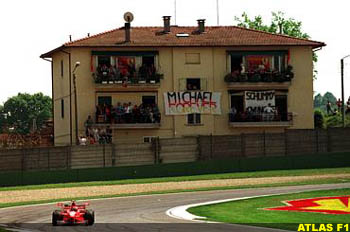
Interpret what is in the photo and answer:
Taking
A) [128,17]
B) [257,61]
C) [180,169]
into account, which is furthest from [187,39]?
[180,169]

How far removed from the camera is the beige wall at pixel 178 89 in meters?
76.4

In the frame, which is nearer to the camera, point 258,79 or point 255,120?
point 255,120

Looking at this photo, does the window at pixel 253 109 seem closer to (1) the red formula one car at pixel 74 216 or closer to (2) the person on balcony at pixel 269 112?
(2) the person on balcony at pixel 269 112

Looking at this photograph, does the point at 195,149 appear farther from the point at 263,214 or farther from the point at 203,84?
the point at 263,214

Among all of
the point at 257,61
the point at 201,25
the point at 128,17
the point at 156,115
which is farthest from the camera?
the point at 201,25

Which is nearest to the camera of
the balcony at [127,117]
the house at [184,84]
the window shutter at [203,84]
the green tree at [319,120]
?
the balcony at [127,117]

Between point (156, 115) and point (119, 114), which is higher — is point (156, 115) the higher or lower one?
the lower one

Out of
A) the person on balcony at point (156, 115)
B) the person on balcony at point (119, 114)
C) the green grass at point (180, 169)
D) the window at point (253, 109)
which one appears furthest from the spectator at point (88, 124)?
the green grass at point (180, 169)

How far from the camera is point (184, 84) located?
77.5m

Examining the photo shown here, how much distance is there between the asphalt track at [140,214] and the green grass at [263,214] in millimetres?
1394

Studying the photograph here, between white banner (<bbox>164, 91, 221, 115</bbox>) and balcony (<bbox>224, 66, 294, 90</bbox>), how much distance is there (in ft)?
5.68

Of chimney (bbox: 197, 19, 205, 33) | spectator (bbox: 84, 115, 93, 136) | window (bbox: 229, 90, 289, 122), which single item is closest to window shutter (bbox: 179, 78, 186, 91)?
window (bbox: 229, 90, 289, 122)

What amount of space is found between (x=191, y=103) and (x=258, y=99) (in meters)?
5.66

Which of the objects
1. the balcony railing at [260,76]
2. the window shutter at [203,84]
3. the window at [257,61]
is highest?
the window at [257,61]
